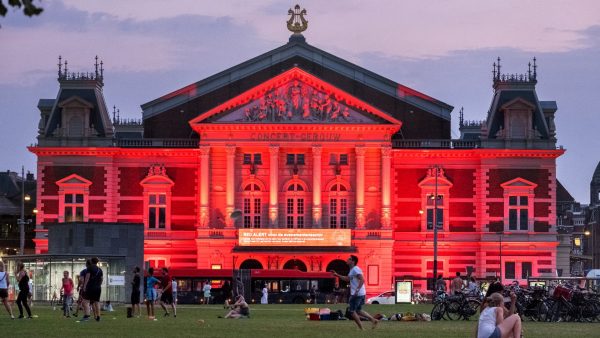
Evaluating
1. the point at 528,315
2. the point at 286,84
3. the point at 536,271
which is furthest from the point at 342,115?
the point at 528,315

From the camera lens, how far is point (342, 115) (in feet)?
308

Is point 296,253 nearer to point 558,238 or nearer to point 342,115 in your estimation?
point 342,115

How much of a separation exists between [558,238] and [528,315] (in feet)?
184

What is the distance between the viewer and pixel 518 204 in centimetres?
9594

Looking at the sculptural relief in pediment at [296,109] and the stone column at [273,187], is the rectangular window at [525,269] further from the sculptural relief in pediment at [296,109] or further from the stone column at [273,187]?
the stone column at [273,187]

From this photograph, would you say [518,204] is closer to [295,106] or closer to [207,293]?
[295,106]

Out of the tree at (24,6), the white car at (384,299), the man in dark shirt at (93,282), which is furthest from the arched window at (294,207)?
the tree at (24,6)

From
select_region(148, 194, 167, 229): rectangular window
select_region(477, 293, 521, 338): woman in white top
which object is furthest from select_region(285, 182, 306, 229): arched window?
select_region(477, 293, 521, 338): woman in white top

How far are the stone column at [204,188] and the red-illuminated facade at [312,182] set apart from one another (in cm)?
9

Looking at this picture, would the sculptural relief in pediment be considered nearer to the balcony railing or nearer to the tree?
the balcony railing

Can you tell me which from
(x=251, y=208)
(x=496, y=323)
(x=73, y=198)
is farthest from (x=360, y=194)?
(x=496, y=323)

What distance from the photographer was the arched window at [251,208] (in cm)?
9475

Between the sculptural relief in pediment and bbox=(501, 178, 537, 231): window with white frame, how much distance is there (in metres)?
10.9

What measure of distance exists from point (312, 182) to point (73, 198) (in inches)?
675
